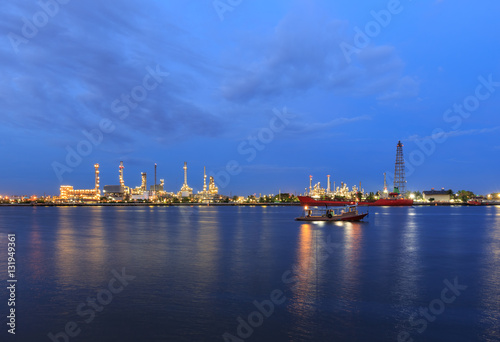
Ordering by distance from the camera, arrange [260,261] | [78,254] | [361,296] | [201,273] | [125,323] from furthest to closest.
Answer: [78,254], [260,261], [201,273], [361,296], [125,323]

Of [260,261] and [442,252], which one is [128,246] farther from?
[442,252]

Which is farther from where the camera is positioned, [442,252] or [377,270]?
[442,252]

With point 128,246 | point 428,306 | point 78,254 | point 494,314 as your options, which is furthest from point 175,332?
point 128,246

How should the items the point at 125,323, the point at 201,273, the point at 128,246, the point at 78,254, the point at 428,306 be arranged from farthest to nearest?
1. the point at 128,246
2. the point at 78,254
3. the point at 201,273
4. the point at 428,306
5. the point at 125,323

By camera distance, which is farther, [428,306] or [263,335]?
[428,306]

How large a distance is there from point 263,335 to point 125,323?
19.3 ft

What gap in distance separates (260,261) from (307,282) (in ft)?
28.3

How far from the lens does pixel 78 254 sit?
35.2 metres

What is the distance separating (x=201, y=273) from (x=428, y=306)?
559 inches

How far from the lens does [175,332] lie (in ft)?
48.6

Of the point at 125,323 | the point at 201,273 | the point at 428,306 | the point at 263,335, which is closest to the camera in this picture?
the point at 263,335

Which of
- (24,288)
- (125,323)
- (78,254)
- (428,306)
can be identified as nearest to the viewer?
(125,323)

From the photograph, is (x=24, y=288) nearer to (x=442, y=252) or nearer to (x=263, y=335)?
(x=263, y=335)

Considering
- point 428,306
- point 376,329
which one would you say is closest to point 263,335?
point 376,329
